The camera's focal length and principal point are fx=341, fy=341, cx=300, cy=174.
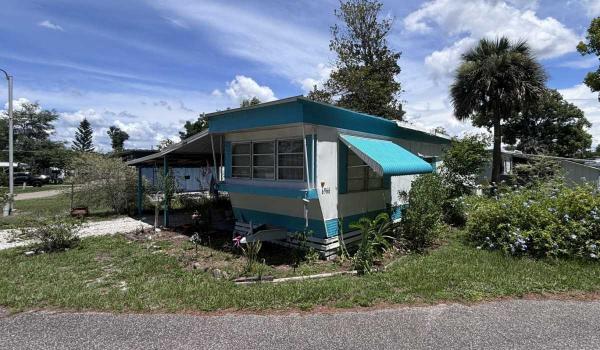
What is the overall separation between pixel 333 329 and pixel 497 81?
15750mm

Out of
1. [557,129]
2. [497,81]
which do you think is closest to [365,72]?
[497,81]

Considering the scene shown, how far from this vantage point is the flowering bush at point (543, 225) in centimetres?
634

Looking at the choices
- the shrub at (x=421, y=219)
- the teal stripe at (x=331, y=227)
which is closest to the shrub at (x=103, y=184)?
the teal stripe at (x=331, y=227)

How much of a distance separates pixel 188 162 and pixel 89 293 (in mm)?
8935

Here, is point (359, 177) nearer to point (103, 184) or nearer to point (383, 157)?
point (383, 157)

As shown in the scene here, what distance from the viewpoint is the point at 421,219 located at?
744cm

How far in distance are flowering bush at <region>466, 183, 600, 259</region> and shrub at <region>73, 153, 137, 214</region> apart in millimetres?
12714

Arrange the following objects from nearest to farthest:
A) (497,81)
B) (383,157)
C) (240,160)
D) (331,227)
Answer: (331,227)
(383,157)
(240,160)
(497,81)

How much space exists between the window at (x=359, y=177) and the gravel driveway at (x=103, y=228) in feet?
23.2

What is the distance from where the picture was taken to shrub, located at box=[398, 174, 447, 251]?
7.48m

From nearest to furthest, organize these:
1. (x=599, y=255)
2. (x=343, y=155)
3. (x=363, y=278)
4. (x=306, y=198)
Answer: (x=363, y=278)
(x=599, y=255)
(x=306, y=198)
(x=343, y=155)

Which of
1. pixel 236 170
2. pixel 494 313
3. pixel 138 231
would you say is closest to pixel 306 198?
pixel 236 170

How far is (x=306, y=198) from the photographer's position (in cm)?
652

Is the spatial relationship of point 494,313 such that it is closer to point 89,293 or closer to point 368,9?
point 89,293
